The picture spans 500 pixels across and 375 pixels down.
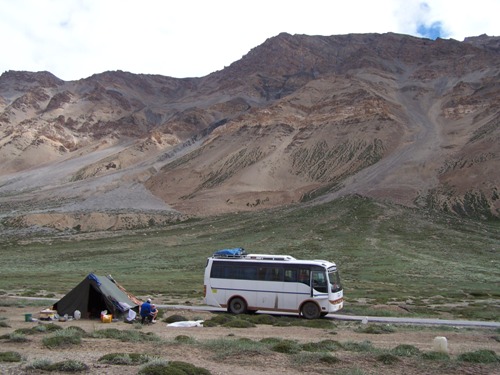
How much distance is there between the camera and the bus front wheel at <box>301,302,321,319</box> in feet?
88.9

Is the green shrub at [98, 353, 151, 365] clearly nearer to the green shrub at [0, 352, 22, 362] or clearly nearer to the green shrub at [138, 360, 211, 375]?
the green shrub at [138, 360, 211, 375]

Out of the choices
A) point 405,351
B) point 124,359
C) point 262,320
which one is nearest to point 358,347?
point 405,351

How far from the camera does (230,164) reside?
531 feet

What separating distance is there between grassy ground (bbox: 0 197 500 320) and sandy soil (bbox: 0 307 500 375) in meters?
9.48

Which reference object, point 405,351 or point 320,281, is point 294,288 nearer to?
point 320,281

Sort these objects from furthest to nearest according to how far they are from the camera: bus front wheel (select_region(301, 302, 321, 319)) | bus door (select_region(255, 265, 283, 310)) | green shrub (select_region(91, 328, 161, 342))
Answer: bus door (select_region(255, 265, 283, 310))
bus front wheel (select_region(301, 302, 321, 319))
green shrub (select_region(91, 328, 161, 342))

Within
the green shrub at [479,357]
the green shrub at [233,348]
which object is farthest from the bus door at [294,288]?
the green shrub at [479,357]

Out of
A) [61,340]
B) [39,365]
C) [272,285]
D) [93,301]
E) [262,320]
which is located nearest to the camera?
[39,365]

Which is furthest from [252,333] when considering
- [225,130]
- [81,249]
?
[225,130]

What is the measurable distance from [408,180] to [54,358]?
121753 mm

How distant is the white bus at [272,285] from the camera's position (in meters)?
27.3

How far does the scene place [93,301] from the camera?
26.0 meters

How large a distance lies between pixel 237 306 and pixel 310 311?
4.33m

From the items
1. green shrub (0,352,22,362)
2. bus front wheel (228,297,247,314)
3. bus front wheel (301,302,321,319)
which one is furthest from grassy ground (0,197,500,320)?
green shrub (0,352,22,362)
